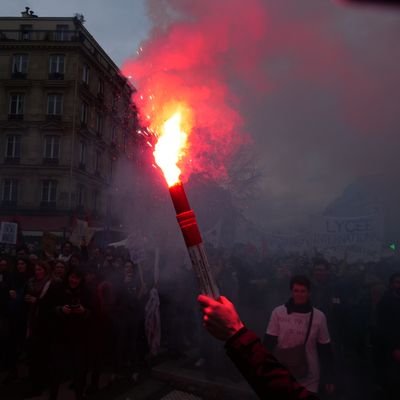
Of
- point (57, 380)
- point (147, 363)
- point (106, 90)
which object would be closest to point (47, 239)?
point (147, 363)

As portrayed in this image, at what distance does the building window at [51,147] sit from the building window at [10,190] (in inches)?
114

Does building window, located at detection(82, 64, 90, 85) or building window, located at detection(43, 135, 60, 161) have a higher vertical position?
building window, located at detection(82, 64, 90, 85)

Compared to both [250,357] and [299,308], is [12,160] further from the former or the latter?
[250,357]

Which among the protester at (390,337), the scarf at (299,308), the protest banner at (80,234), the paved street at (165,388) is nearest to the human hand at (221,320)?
the scarf at (299,308)

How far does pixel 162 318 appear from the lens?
768cm

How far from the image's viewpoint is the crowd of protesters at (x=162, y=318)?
512cm

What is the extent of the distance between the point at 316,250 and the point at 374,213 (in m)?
1.58

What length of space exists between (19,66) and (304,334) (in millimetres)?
33749

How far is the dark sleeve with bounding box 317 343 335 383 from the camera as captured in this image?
386 cm

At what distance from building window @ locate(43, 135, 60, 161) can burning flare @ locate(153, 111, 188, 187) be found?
97.7ft

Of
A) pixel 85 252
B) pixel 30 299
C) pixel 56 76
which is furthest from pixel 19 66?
pixel 30 299

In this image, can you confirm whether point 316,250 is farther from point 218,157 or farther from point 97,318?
point 97,318

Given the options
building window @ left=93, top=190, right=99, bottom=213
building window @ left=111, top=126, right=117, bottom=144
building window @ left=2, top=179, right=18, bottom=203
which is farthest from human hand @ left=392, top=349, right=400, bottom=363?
building window @ left=111, top=126, right=117, bottom=144

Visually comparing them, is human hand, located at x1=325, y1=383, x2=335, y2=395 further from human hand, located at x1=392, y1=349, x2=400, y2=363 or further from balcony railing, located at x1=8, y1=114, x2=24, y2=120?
balcony railing, located at x1=8, y1=114, x2=24, y2=120
